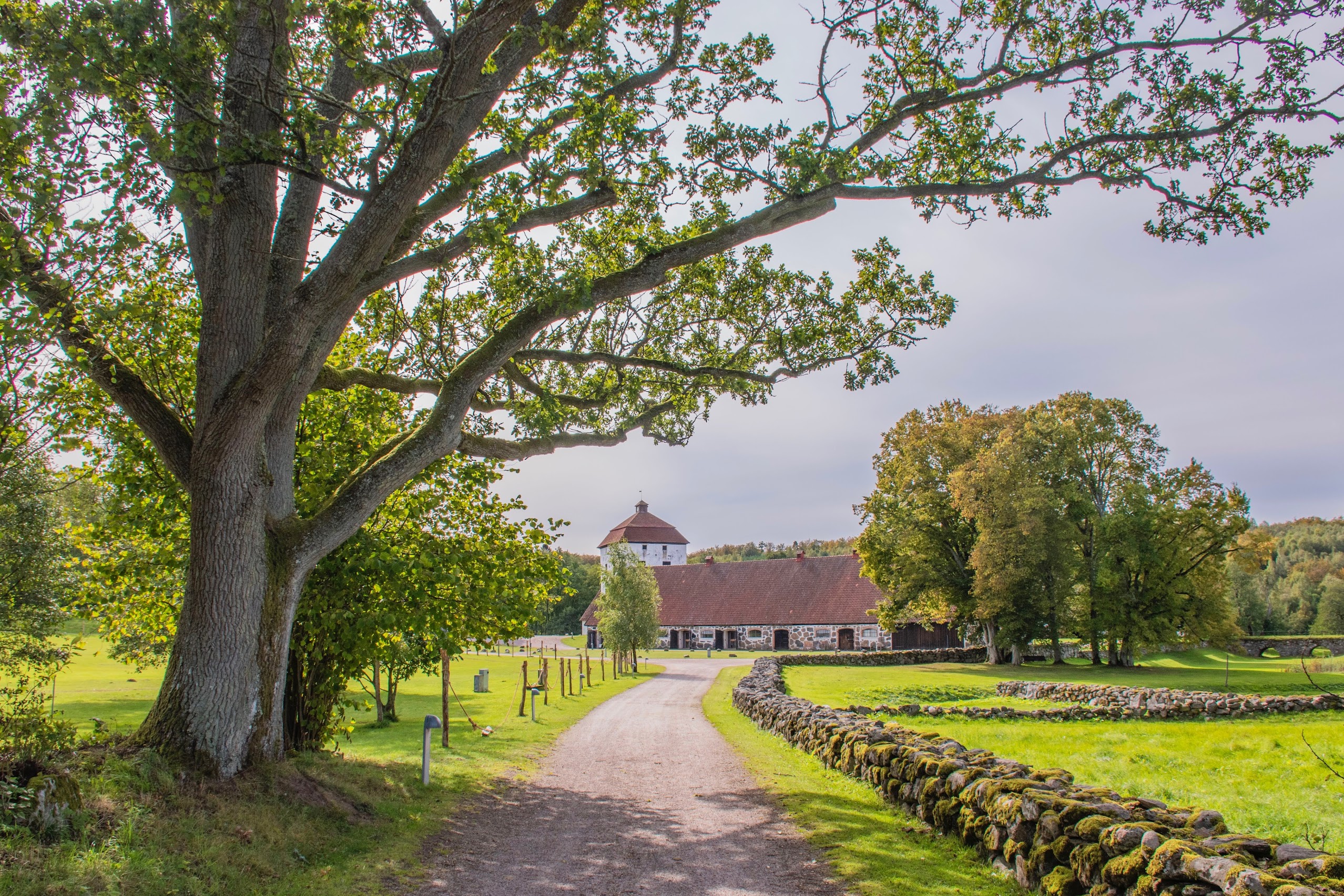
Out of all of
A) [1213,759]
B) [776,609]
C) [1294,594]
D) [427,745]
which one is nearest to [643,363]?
[427,745]

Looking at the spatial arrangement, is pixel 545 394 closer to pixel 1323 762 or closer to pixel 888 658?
pixel 1323 762

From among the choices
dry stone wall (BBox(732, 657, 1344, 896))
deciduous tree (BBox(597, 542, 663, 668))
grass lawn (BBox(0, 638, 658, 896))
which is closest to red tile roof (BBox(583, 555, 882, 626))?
deciduous tree (BBox(597, 542, 663, 668))

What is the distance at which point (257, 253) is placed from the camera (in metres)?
8.58

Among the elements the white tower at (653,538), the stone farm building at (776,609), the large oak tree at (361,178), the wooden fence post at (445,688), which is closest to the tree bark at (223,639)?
the large oak tree at (361,178)

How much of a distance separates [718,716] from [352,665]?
437 inches

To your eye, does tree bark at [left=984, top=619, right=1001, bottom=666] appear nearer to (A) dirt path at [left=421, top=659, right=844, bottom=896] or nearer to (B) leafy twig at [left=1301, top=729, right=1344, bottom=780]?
(B) leafy twig at [left=1301, top=729, right=1344, bottom=780]

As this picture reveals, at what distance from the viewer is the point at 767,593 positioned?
6228 cm

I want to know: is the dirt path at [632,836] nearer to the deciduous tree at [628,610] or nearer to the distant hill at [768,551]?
the deciduous tree at [628,610]

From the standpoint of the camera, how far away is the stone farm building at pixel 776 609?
56438mm

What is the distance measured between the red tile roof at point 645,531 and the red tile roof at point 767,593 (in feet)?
49.6

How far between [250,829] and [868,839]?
5705mm

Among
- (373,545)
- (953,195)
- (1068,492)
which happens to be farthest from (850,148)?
(1068,492)

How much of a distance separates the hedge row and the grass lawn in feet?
50.5

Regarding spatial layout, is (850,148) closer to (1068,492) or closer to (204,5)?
(204,5)
